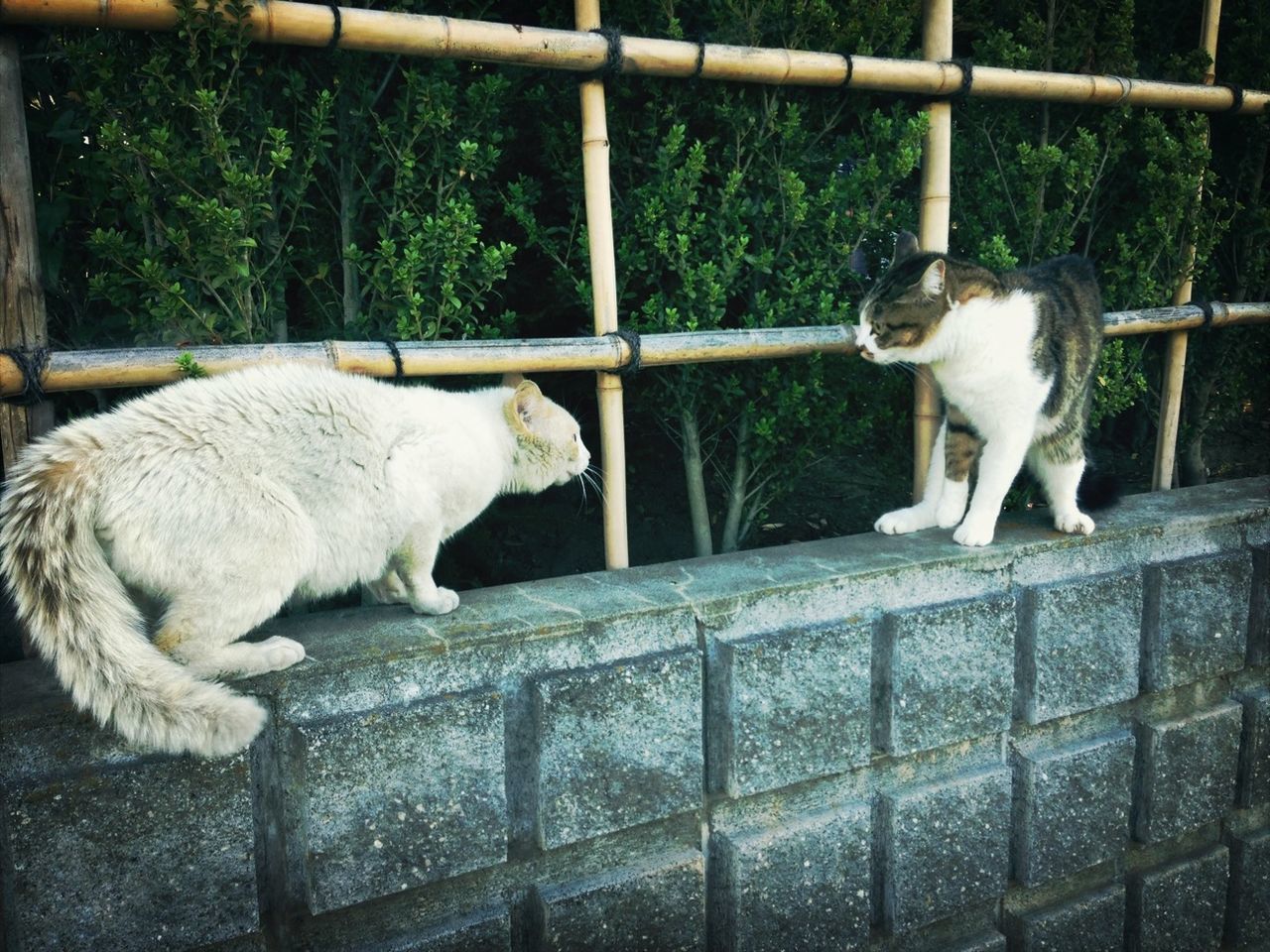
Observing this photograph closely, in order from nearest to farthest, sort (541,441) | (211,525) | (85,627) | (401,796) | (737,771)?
(85,627) → (211,525) → (401,796) → (737,771) → (541,441)

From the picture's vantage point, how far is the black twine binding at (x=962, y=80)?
2816 mm

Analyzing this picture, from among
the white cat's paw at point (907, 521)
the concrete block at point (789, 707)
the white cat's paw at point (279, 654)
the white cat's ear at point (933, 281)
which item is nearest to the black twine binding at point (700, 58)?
the white cat's ear at point (933, 281)

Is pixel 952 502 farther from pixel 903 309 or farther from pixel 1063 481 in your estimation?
pixel 903 309

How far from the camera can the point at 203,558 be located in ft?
5.66

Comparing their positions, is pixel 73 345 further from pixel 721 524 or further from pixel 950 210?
pixel 950 210

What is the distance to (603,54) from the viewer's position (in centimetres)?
240

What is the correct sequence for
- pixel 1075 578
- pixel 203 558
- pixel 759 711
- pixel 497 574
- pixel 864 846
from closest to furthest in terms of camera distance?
pixel 203 558, pixel 759 711, pixel 864 846, pixel 1075 578, pixel 497 574

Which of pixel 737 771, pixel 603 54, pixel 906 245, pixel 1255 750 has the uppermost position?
pixel 603 54

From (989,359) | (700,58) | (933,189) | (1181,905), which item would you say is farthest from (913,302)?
(1181,905)

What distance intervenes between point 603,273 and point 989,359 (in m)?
1.11

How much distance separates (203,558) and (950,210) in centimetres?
266

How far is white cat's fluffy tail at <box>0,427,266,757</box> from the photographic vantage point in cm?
161

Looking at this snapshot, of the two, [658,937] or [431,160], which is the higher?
[431,160]

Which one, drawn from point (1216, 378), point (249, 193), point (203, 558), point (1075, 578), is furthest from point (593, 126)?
point (1216, 378)
